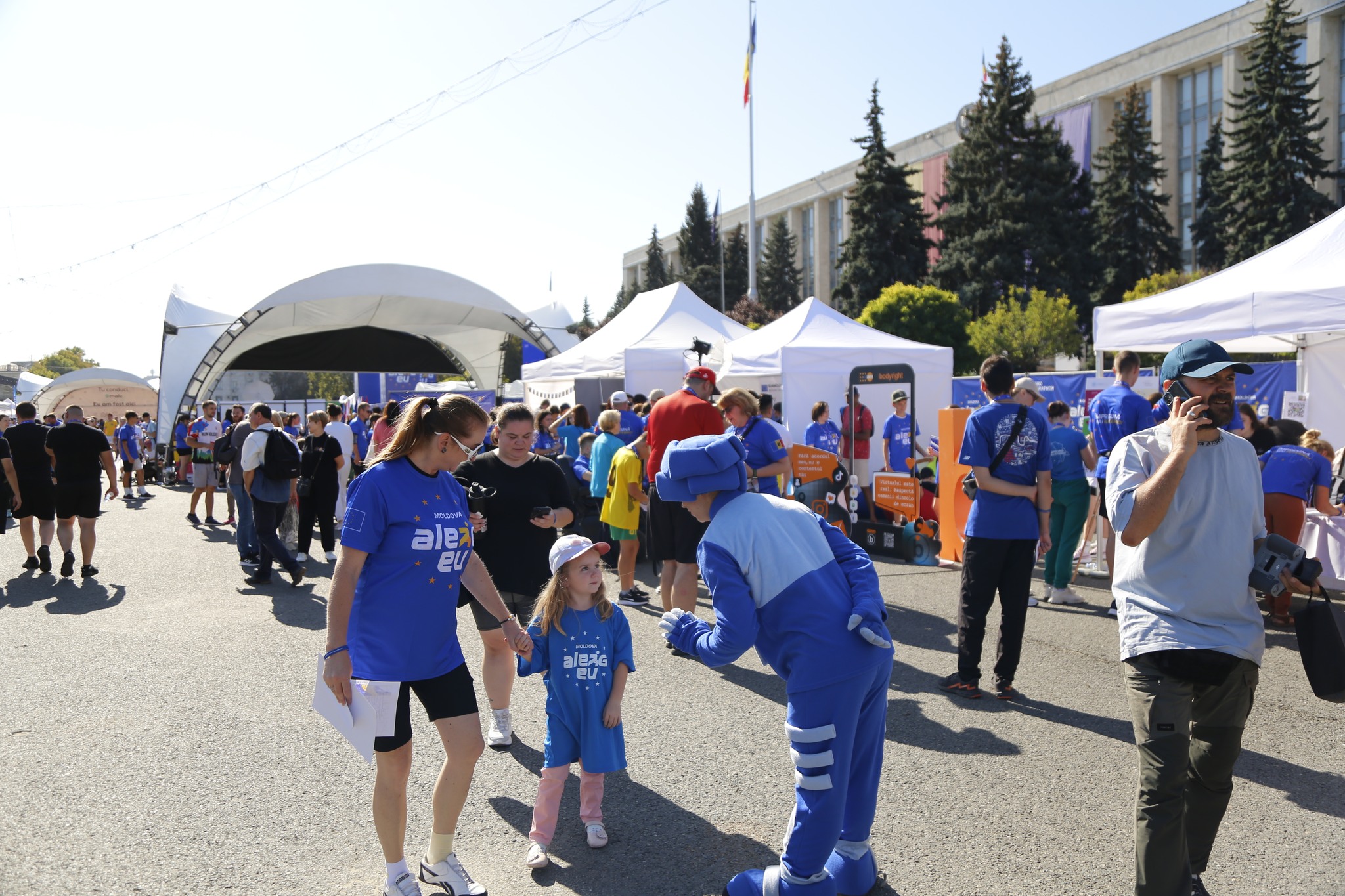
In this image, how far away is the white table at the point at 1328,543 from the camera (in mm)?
7367

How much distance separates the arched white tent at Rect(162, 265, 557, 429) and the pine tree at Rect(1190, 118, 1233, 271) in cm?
3325

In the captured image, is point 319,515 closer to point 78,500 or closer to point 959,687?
point 78,500

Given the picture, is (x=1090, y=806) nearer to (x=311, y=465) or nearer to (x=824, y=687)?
(x=824, y=687)

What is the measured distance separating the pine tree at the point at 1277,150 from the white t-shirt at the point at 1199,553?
136 ft

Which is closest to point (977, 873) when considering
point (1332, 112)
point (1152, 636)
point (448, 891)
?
point (1152, 636)

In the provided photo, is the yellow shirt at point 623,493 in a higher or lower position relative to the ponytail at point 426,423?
lower

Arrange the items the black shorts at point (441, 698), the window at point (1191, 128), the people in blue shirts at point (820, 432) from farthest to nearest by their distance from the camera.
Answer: the window at point (1191, 128) → the people in blue shirts at point (820, 432) → the black shorts at point (441, 698)

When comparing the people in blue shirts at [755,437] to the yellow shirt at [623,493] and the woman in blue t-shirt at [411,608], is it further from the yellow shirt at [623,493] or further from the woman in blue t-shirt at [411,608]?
the woman in blue t-shirt at [411,608]

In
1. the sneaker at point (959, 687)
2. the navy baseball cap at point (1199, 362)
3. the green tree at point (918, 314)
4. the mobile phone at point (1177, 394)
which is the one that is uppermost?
the green tree at point (918, 314)

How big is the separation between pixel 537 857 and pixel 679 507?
10.8 ft

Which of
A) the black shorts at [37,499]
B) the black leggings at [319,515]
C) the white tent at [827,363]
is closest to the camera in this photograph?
the black shorts at [37,499]

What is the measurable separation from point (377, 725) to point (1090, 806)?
114 inches

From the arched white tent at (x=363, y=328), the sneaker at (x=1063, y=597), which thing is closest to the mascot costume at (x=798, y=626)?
the sneaker at (x=1063, y=597)

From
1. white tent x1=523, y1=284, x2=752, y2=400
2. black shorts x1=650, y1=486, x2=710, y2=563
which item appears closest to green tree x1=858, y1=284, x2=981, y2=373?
white tent x1=523, y1=284, x2=752, y2=400
